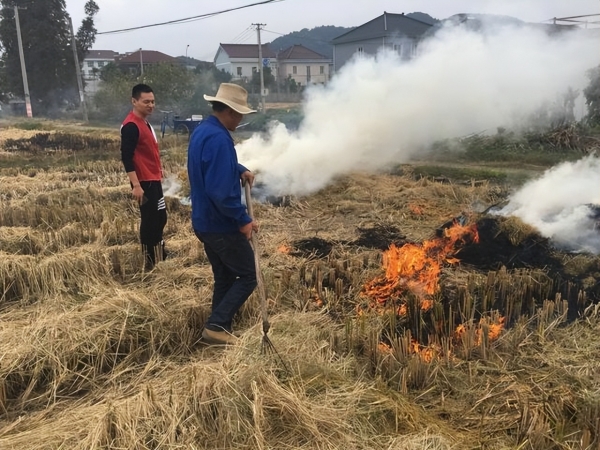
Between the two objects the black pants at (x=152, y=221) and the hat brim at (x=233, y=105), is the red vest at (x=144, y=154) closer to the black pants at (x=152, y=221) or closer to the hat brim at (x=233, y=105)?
the black pants at (x=152, y=221)

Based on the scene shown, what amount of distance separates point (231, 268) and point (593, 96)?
1291cm

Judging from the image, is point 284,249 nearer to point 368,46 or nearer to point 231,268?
point 231,268

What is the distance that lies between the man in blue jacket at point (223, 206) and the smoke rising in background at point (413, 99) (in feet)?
18.4

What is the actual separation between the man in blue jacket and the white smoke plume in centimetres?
357

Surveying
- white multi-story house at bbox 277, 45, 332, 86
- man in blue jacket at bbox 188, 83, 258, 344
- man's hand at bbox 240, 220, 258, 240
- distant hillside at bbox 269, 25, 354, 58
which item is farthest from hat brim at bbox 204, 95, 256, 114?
distant hillside at bbox 269, 25, 354, 58

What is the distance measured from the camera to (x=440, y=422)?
2873 millimetres

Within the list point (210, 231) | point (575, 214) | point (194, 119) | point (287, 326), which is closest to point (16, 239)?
point (210, 231)

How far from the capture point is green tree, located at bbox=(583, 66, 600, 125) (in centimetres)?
1277

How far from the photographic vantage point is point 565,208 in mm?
5691

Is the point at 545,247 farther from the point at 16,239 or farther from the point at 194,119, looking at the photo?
the point at 194,119

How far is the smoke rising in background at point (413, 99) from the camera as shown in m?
10.2

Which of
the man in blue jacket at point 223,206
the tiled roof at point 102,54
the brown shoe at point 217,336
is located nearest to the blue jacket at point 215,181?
the man in blue jacket at point 223,206

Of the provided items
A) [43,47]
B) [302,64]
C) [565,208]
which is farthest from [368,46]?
[302,64]

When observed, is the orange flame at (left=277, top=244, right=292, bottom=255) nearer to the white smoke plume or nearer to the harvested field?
the harvested field
